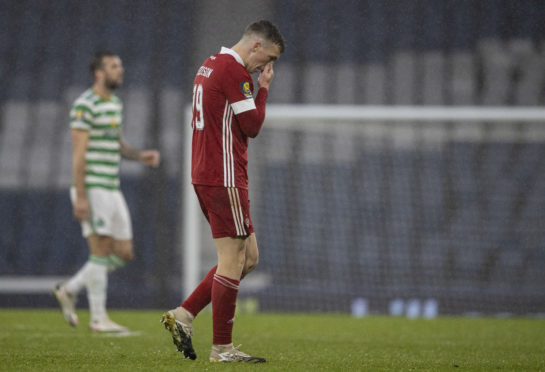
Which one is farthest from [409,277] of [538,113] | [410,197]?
[538,113]

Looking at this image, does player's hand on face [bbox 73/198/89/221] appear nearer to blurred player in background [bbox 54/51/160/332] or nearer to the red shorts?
blurred player in background [bbox 54/51/160/332]

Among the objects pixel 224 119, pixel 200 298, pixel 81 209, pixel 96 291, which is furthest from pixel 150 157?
pixel 224 119

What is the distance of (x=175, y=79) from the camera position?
525 inches

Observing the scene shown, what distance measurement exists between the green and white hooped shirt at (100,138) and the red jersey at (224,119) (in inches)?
87.5

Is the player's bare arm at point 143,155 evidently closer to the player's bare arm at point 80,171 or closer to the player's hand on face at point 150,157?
the player's hand on face at point 150,157

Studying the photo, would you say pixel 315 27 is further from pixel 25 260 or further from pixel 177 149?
pixel 25 260

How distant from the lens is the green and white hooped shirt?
632 centimetres

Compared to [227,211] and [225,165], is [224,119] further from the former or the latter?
[227,211]

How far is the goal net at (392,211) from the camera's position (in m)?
9.82

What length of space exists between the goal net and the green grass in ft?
4.63

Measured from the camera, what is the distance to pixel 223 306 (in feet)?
13.8

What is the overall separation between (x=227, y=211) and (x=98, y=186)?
2404mm

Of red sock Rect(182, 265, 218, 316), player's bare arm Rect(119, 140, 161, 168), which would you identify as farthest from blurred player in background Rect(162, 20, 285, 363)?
player's bare arm Rect(119, 140, 161, 168)

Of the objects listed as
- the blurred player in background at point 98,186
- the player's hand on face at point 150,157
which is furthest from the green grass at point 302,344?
the player's hand on face at point 150,157
